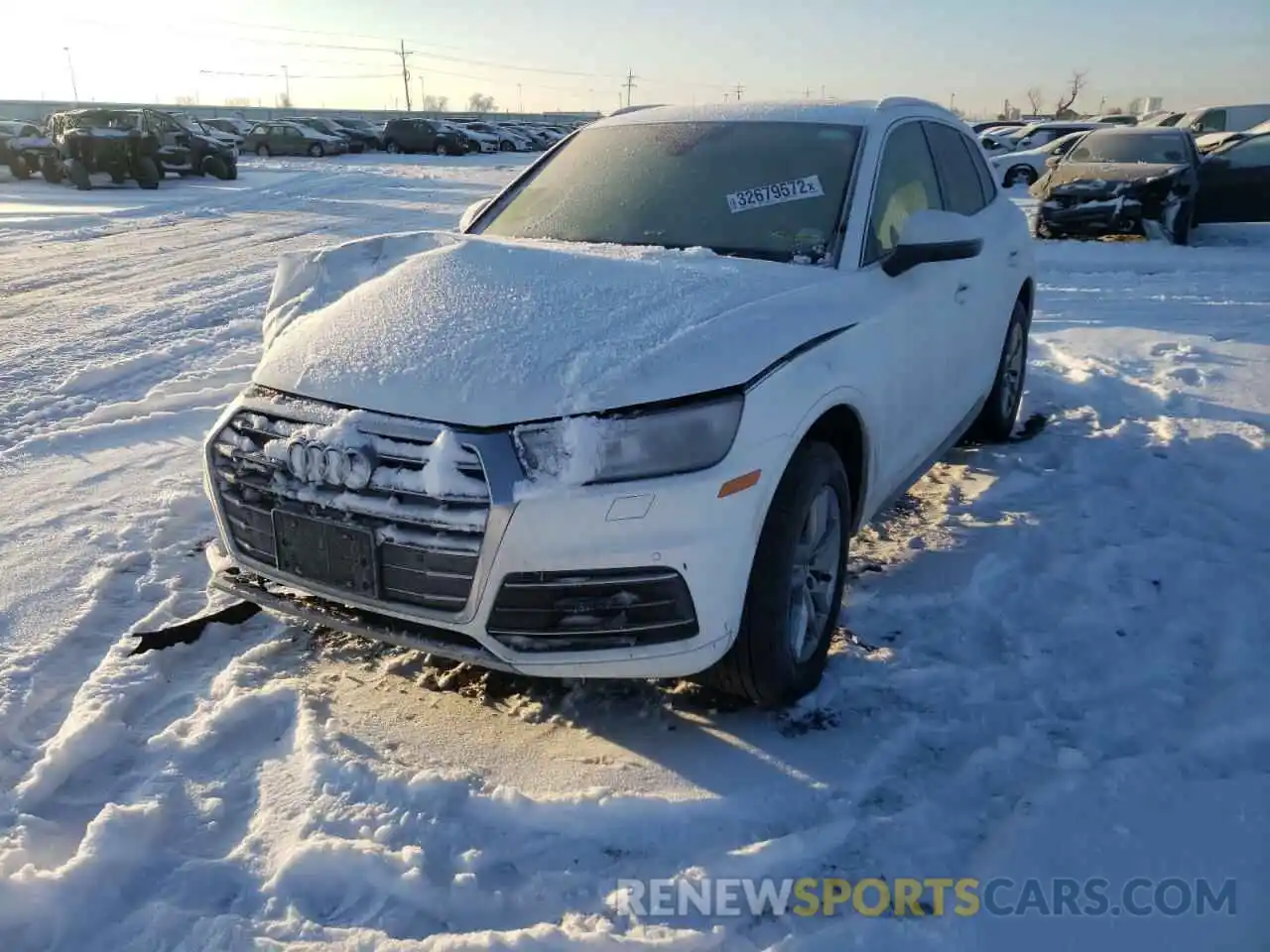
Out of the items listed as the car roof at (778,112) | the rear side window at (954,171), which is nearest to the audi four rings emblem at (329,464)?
the car roof at (778,112)

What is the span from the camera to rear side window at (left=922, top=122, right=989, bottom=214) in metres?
4.39

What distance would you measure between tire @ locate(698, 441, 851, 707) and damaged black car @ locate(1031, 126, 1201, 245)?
1140 cm

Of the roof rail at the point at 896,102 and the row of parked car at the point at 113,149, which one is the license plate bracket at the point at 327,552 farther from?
the row of parked car at the point at 113,149

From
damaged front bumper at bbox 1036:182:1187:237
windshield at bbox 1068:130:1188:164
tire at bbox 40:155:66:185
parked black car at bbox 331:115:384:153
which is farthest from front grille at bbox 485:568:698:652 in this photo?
parked black car at bbox 331:115:384:153

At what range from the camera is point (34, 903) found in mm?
2152

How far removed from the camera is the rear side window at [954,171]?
4395 millimetres

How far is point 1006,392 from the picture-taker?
532 centimetres

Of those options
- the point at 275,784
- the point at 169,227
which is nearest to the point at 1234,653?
the point at 275,784

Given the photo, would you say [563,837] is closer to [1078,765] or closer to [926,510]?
[1078,765]

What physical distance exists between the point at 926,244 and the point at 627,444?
155 centimetres

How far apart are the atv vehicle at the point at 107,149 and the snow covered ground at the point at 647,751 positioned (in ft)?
63.2

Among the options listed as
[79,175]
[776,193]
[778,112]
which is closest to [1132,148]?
[778,112]

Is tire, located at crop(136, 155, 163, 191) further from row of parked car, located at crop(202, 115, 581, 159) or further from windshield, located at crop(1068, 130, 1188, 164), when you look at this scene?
windshield, located at crop(1068, 130, 1188, 164)

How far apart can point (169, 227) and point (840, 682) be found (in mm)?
14191
